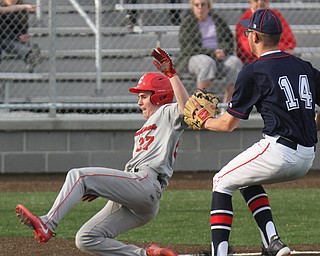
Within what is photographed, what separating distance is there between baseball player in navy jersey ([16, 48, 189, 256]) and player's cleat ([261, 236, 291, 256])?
666 mm

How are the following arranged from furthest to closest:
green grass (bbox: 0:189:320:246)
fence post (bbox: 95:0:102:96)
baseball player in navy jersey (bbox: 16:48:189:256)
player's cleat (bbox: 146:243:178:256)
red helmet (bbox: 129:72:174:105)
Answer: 1. fence post (bbox: 95:0:102:96)
2. green grass (bbox: 0:189:320:246)
3. red helmet (bbox: 129:72:174:105)
4. player's cleat (bbox: 146:243:178:256)
5. baseball player in navy jersey (bbox: 16:48:189:256)

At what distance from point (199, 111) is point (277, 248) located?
1040mm

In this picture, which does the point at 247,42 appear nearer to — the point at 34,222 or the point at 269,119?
the point at 269,119

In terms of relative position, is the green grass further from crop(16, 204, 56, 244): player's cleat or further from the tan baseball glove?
crop(16, 204, 56, 244): player's cleat

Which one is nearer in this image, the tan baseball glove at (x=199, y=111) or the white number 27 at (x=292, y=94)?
the white number 27 at (x=292, y=94)

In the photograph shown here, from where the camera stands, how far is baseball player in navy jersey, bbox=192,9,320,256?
5.51m

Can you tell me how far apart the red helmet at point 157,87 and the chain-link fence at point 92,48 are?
5.61 meters

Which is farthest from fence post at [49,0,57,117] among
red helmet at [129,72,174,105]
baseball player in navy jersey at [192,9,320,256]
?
baseball player in navy jersey at [192,9,320,256]

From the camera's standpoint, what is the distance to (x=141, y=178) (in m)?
5.62

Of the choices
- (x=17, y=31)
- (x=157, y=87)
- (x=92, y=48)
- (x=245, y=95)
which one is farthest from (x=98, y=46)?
(x=245, y=95)

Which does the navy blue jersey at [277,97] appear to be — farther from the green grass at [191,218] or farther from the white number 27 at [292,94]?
the green grass at [191,218]

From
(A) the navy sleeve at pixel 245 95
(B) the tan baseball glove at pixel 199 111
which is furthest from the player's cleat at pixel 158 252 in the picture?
(A) the navy sleeve at pixel 245 95

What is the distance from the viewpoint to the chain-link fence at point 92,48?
38.9 feet

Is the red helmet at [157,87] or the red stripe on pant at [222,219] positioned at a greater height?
the red helmet at [157,87]
